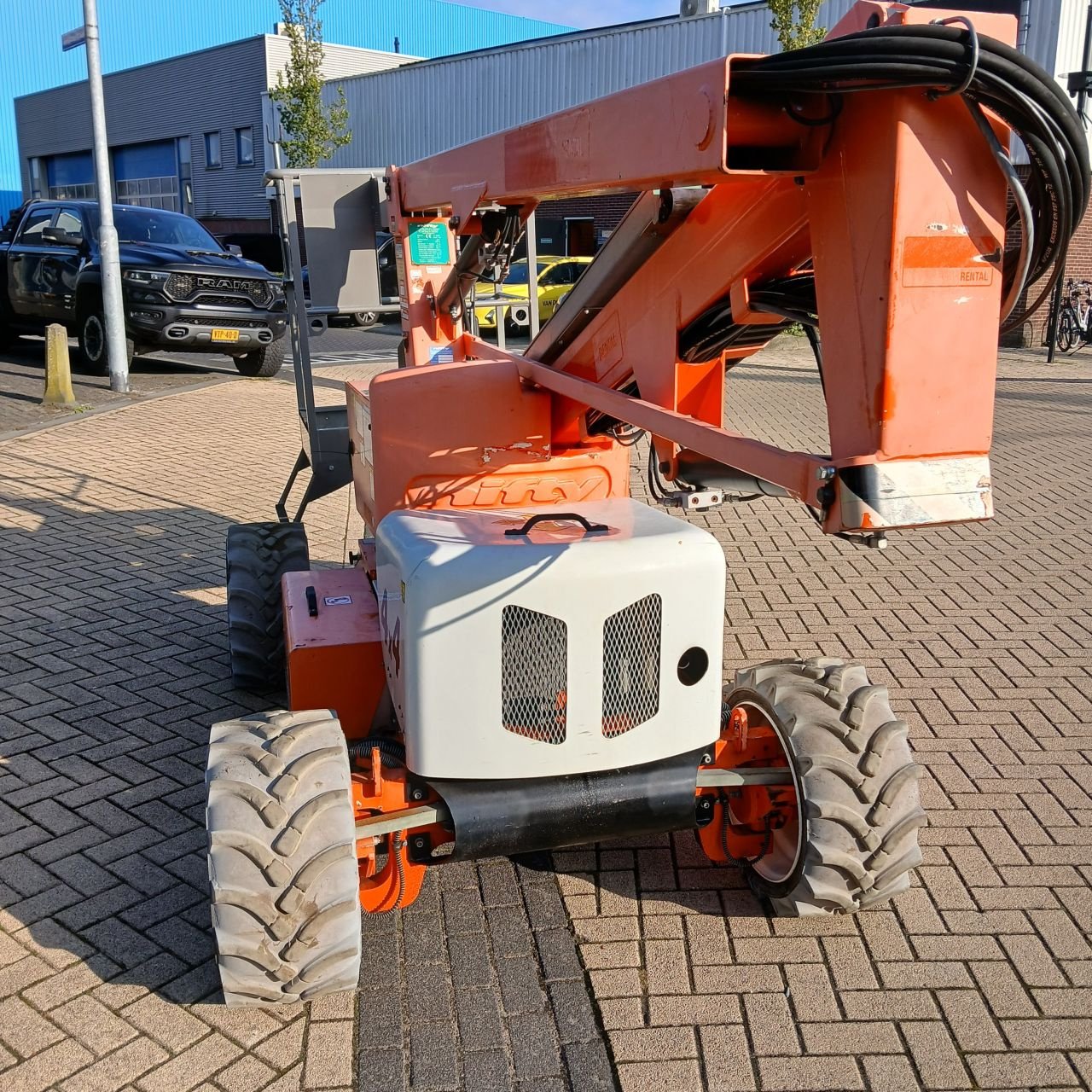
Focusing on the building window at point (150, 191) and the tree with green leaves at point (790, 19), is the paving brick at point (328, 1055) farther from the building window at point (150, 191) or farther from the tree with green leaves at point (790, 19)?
the building window at point (150, 191)

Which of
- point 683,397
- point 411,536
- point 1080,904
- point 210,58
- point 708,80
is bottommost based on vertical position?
point 1080,904

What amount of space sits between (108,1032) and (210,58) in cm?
4024

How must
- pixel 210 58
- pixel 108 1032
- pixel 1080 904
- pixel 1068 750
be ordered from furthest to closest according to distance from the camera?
pixel 210 58
pixel 1068 750
pixel 1080 904
pixel 108 1032

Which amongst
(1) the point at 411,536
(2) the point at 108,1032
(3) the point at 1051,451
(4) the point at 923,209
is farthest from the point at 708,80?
(3) the point at 1051,451

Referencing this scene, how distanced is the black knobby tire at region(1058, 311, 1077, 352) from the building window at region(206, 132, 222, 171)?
1112 inches

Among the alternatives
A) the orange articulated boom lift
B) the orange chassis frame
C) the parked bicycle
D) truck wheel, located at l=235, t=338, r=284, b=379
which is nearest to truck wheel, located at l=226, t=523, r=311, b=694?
the orange articulated boom lift

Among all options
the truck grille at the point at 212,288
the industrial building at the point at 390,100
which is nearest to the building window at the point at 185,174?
the industrial building at the point at 390,100

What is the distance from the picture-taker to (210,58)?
38.3m

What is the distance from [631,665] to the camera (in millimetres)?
3633

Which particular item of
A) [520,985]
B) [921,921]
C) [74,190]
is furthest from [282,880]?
[74,190]

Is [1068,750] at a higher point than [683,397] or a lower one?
lower

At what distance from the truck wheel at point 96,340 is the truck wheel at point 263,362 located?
1571 mm

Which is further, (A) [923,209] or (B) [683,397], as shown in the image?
(B) [683,397]

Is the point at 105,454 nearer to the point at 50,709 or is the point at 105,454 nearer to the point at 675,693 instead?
the point at 50,709
